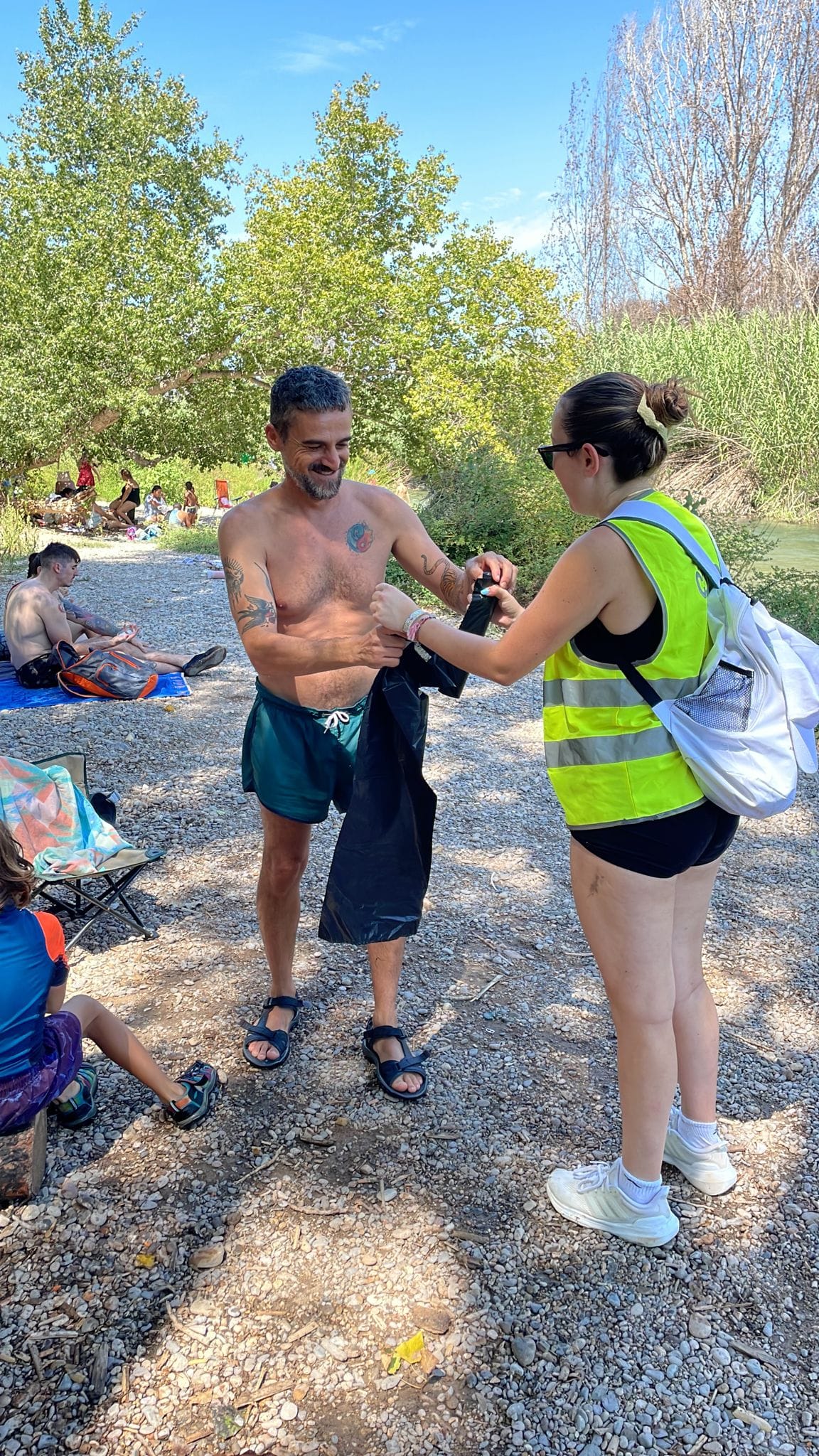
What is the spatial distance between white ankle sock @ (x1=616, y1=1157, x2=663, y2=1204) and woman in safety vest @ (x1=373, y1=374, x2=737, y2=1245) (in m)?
0.03

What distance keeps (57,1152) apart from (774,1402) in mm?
Answer: 1797

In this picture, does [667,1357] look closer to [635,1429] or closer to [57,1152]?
[635,1429]

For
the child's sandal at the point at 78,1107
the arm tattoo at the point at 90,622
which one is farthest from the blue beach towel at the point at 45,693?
the child's sandal at the point at 78,1107

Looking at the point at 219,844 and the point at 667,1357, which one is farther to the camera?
the point at 219,844

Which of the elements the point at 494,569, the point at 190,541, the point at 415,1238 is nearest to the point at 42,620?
the point at 494,569

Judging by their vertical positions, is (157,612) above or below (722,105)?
below

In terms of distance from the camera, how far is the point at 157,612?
10.9 m

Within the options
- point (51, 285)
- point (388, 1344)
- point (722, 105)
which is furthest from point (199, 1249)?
point (722, 105)

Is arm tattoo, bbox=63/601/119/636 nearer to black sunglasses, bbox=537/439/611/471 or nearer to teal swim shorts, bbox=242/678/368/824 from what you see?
teal swim shorts, bbox=242/678/368/824

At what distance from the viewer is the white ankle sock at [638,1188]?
86.3 inches

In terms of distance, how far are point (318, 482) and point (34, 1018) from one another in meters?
1.56

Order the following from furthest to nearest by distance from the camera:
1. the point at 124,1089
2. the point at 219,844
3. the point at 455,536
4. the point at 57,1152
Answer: the point at 455,536, the point at 219,844, the point at 124,1089, the point at 57,1152

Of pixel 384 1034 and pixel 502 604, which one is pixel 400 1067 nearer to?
pixel 384 1034

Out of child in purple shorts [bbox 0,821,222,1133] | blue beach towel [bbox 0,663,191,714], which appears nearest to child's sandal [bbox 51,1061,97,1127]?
child in purple shorts [bbox 0,821,222,1133]
